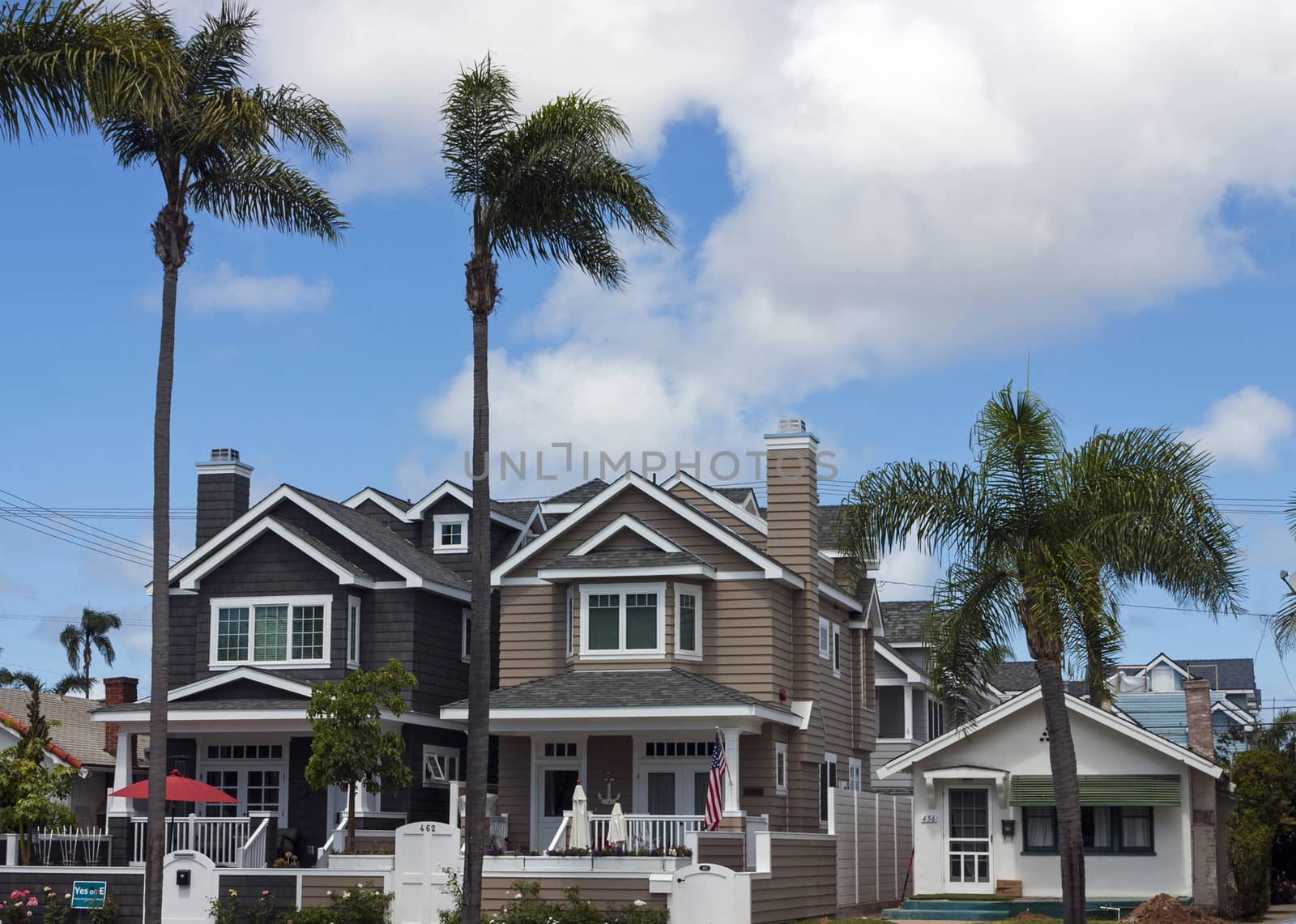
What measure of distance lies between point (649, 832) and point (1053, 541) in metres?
9.86

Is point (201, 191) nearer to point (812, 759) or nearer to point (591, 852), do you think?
point (591, 852)

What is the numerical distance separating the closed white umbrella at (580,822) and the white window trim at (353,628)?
27.4 ft

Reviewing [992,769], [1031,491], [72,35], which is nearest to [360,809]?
[992,769]

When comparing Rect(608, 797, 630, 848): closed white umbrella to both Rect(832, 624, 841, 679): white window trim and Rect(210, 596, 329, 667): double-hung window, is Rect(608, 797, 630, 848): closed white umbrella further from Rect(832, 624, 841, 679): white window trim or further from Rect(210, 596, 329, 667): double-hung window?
Rect(832, 624, 841, 679): white window trim

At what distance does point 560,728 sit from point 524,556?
188 inches

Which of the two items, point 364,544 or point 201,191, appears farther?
point 364,544

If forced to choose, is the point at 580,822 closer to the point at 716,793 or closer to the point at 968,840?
the point at 716,793

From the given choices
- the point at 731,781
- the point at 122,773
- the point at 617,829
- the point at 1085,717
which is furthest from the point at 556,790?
the point at 1085,717

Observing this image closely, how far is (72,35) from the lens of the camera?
20.3 metres

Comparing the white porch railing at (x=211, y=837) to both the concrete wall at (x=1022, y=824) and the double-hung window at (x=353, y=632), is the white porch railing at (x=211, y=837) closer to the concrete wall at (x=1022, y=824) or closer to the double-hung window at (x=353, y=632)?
the double-hung window at (x=353, y=632)

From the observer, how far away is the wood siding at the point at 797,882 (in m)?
29.2

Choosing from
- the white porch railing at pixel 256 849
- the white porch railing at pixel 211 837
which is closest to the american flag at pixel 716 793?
the white porch railing at pixel 256 849

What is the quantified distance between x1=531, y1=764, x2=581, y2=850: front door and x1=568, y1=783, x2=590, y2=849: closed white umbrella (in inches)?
188

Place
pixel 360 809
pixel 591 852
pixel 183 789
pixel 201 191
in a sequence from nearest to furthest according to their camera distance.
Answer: pixel 201 191 → pixel 591 852 → pixel 183 789 → pixel 360 809
